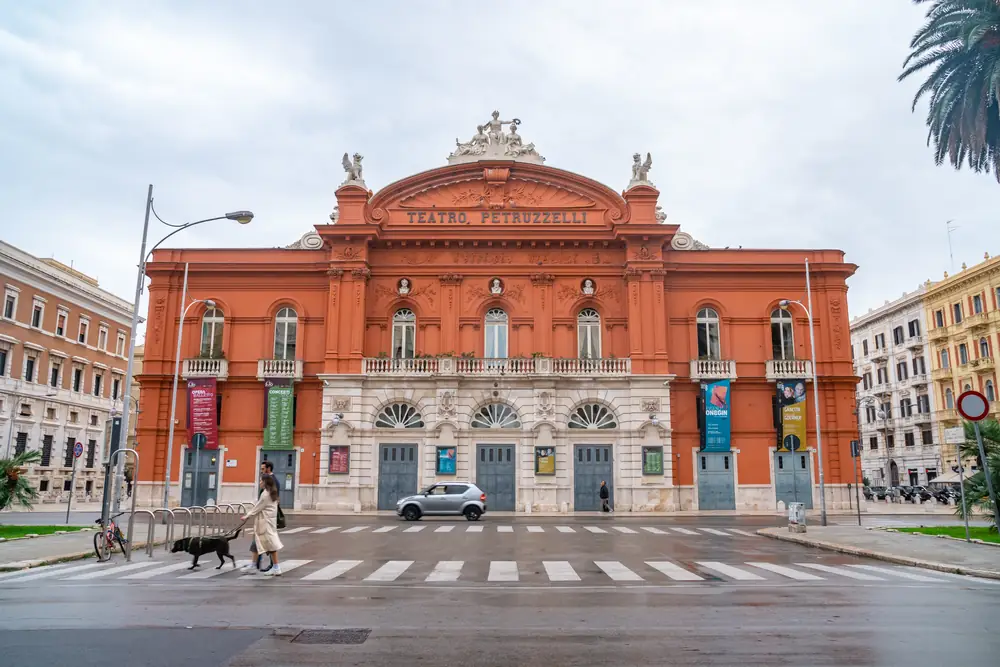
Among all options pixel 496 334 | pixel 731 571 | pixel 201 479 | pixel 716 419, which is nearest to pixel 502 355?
pixel 496 334

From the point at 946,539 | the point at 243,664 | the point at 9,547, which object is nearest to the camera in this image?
the point at 243,664

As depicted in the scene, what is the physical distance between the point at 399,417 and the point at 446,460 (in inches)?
128

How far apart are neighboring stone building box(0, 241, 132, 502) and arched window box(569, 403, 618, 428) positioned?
3003 centimetres

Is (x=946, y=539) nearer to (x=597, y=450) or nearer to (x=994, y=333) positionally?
(x=597, y=450)

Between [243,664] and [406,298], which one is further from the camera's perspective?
[406,298]

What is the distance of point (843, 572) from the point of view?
1387 centimetres

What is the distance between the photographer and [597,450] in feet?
121

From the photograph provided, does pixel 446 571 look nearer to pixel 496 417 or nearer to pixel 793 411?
pixel 496 417

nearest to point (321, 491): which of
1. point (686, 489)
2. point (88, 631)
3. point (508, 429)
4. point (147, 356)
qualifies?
point (508, 429)

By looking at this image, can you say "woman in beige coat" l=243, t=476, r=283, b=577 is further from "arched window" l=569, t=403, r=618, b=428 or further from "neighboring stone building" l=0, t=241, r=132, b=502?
"neighboring stone building" l=0, t=241, r=132, b=502

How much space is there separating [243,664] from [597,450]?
102 feet

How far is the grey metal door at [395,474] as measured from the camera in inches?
1436

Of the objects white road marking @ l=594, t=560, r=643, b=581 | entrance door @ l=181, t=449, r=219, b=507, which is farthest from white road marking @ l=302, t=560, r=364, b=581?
entrance door @ l=181, t=449, r=219, b=507

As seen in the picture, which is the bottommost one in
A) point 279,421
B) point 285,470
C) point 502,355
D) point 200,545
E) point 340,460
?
point 200,545
